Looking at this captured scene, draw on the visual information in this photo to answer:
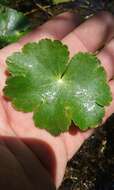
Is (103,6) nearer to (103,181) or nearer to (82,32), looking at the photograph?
(82,32)

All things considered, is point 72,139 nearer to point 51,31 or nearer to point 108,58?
point 108,58

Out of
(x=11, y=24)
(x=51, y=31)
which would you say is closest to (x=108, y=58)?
(x=51, y=31)

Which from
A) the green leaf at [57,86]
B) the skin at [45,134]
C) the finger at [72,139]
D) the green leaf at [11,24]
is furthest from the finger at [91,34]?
the finger at [72,139]

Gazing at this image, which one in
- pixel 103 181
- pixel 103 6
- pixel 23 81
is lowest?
pixel 103 181

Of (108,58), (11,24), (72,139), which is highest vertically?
(11,24)

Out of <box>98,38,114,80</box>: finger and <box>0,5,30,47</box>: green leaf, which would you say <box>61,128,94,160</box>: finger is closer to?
<box>98,38,114,80</box>: finger

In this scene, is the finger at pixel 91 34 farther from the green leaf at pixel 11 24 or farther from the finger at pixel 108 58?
the green leaf at pixel 11 24

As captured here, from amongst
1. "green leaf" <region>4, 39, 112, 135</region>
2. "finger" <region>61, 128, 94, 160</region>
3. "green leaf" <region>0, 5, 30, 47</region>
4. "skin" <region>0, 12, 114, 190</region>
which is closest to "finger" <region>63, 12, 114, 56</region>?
"skin" <region>0, 12, 114, 190</region>

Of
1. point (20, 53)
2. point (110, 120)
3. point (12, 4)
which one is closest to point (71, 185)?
point (110, 120)
